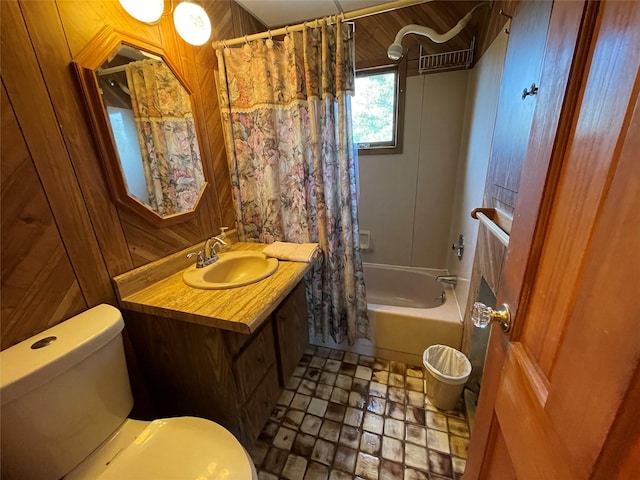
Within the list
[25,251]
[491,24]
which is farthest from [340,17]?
[25,251]

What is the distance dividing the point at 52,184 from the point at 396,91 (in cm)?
226

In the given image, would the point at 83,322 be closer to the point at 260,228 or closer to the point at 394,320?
the point at 260,228

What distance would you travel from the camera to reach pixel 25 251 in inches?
32.0

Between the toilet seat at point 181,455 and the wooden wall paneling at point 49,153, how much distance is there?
0.55 m

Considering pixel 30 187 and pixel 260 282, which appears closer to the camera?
pixel 30 187

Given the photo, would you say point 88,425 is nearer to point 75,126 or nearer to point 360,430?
point 75,126

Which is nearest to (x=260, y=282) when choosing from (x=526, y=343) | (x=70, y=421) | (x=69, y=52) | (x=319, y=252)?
(x=319, y=252)

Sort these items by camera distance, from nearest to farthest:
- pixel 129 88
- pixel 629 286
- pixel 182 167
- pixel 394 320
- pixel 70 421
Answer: pixel 629 286 < pixel 70 421 < pixel 129 88 < pixel 182 167 < pixel 394 320

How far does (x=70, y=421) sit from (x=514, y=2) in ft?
7.63

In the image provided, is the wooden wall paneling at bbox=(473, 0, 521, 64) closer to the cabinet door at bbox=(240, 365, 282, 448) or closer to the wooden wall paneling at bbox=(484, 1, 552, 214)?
the wooden wall paneling at bbox=(484, 1, 552, 214)

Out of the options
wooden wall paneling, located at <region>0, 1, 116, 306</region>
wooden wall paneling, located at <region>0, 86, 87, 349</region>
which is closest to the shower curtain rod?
wooden wall paneling, located at <region>0, 1, 116, 306</region>

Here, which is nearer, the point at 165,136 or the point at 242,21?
the point at 165,136

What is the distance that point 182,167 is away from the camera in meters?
1.35

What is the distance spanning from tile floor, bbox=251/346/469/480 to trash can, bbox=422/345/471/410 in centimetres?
9
